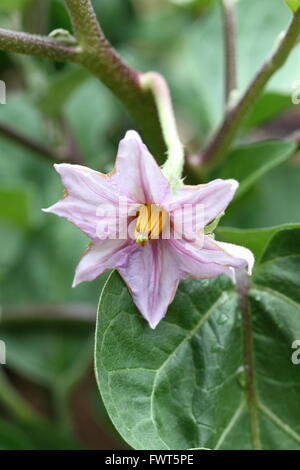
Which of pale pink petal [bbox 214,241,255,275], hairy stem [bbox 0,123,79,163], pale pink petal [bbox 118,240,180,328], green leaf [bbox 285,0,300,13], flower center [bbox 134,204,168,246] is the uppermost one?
green leaf [bbox 285,0,300,13]

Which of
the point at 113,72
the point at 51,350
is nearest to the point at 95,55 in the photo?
the point at 113,72

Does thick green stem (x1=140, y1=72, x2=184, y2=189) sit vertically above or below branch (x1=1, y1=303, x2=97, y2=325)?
above

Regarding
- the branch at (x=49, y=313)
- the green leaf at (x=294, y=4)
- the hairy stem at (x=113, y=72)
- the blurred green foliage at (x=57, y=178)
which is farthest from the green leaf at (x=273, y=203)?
the green leaf at (x=294, y=4)

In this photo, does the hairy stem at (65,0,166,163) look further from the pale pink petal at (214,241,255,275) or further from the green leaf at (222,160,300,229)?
the green leaf at (222,160,300,229)

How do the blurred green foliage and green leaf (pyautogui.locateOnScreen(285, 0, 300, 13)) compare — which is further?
the blurred green foliage

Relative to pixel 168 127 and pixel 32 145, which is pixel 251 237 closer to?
pixel 168 127

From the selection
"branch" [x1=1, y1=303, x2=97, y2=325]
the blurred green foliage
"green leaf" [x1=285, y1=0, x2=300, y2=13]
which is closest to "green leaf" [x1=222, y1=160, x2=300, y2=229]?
the blurred green foliage

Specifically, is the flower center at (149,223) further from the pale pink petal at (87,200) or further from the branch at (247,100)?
the branch at (247,100)

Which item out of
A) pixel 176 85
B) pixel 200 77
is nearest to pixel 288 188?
pixel 200 77
